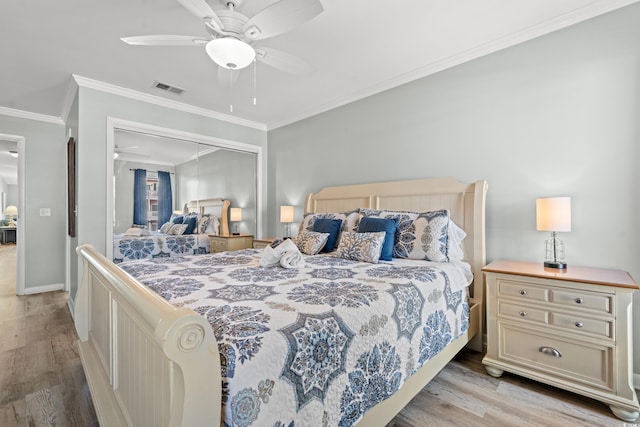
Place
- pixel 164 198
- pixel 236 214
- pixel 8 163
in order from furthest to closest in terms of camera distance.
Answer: pixel 8 163
pixel 236 214
pixel 164 198

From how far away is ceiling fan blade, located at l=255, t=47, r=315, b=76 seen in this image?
2.01 meters

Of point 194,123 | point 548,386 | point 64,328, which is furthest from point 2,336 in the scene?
point 548,386

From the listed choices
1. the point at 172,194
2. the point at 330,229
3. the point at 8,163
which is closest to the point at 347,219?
the point at 330,229

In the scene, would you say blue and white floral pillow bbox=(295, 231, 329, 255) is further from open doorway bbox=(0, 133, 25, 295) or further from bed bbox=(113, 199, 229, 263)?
open doorway bbox=(0, 133, 25, 295)

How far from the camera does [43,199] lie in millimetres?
4375

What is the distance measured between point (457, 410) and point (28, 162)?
18.9 feet

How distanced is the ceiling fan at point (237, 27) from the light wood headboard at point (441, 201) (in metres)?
1.74

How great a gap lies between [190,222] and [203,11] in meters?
2.89

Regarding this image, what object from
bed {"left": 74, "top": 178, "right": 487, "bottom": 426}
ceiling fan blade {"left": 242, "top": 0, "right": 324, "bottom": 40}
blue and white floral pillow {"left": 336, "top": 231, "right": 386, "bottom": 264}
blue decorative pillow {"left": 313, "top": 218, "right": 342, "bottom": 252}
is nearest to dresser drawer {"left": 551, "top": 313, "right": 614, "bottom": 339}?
bed {"left": 74, "top": 178, "right": 487, "bottom": 426}

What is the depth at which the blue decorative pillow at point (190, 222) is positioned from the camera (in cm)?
395

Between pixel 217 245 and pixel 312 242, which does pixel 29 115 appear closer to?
pixel 217 245

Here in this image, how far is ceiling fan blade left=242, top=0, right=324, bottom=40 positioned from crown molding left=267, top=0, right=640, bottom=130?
177 centimetres

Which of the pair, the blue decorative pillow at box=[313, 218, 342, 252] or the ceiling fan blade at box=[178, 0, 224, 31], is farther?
the blue decorative pillow at box=[313, 218, 342, 252]

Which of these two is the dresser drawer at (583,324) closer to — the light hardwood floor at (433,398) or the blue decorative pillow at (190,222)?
the light hardwood floor at (433,398)
